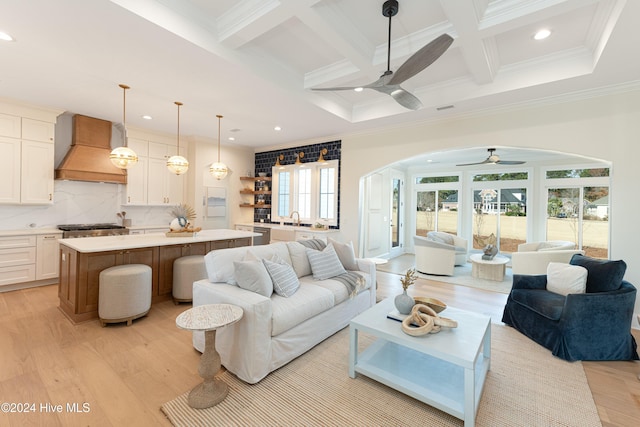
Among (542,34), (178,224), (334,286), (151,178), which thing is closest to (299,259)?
(334,286)

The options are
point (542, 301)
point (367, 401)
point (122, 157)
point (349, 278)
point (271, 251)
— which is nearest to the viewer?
point (367, 401)

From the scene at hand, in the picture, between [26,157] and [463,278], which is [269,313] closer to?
[463,278]

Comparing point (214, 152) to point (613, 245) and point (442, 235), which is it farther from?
point (613, 245)

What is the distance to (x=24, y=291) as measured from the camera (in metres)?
4.28

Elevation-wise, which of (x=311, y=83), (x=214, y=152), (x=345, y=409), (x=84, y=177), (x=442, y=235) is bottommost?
(x=345, y=409)

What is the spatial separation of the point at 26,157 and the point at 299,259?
4777 millimetres

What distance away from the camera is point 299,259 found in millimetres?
3439

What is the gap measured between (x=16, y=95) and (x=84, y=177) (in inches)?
55.2

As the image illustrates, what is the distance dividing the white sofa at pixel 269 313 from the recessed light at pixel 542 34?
331 centimetres

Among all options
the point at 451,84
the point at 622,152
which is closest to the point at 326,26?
the point at 451,84

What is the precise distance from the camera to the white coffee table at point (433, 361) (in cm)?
183

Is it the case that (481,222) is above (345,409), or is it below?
above

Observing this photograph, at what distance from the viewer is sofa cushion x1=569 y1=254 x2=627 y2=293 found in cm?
271

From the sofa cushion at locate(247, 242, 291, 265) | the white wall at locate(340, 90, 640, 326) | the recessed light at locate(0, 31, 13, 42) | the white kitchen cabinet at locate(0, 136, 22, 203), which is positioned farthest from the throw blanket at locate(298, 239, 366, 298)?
the white kitchen cabinet at locate(0, 136, 22, 203)
